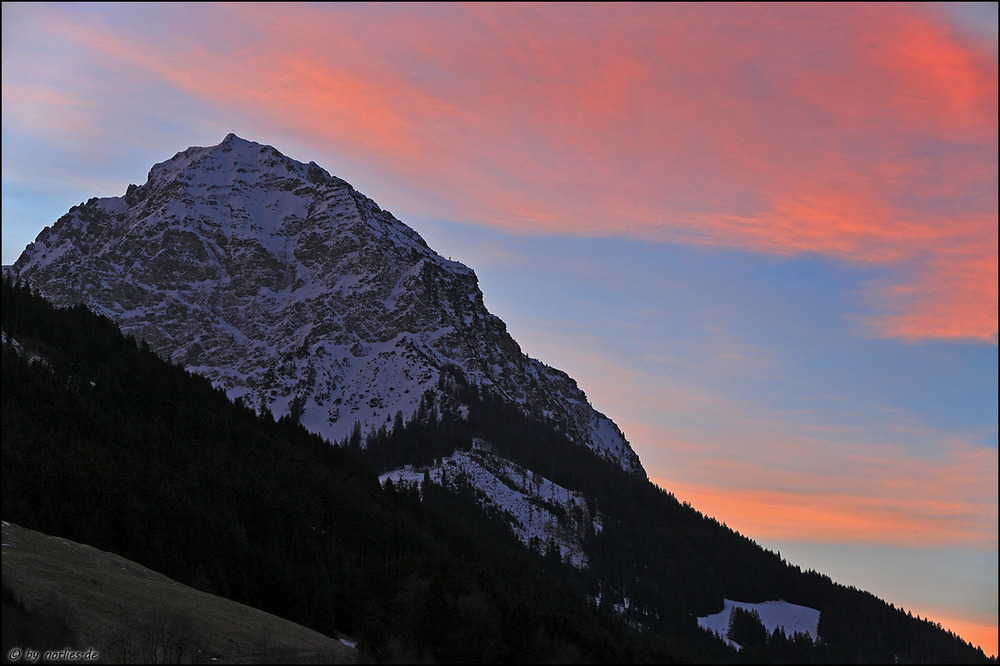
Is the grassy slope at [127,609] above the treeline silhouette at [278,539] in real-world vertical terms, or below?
below

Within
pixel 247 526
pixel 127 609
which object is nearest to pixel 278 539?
pixel 247 526

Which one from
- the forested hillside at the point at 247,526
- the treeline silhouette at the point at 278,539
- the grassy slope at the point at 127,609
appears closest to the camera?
the grassy slope at the point at 127,609

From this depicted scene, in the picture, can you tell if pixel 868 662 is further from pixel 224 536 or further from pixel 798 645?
pixel 224 536

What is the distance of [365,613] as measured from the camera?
416 ft

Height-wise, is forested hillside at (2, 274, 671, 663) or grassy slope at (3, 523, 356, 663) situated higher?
forested hillside at (2, 274, 671, 663)

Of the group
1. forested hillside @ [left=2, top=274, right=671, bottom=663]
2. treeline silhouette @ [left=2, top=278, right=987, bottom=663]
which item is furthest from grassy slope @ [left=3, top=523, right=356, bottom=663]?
treeline silhouette @ [left=2, top=278, right=987, bottom=663]

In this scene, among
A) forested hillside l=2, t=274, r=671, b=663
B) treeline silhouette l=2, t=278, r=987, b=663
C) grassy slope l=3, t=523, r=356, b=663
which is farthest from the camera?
forested hillside l=2, t=274, r=671, b=663

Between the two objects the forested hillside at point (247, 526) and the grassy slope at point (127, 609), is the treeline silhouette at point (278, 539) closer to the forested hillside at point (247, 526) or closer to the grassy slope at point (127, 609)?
the forested hillside at point (247, 526)

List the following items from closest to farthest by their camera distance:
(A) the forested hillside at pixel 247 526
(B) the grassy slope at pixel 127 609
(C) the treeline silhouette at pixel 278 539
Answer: (B) the grassy slope at pixel 127 609 < (C) the treeline silhouette at pixel 278 539 < (A) the forested hillside at pixel 247 526

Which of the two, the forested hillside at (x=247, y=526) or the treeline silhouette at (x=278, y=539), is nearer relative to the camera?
the treeline silhouette at (x=278, y=539)

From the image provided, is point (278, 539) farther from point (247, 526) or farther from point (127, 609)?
point (127, 609)

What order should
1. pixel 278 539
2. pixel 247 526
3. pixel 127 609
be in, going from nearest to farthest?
pixel 127 609
pixel 278 539
pixel 247 526

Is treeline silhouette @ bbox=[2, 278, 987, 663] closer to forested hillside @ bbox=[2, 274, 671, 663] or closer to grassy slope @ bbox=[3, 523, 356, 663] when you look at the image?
forested hillside @ bbox=[2, 274, 671, 663]

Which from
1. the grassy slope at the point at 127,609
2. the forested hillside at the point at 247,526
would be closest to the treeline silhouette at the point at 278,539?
the forested hillside at the point at 247,526
